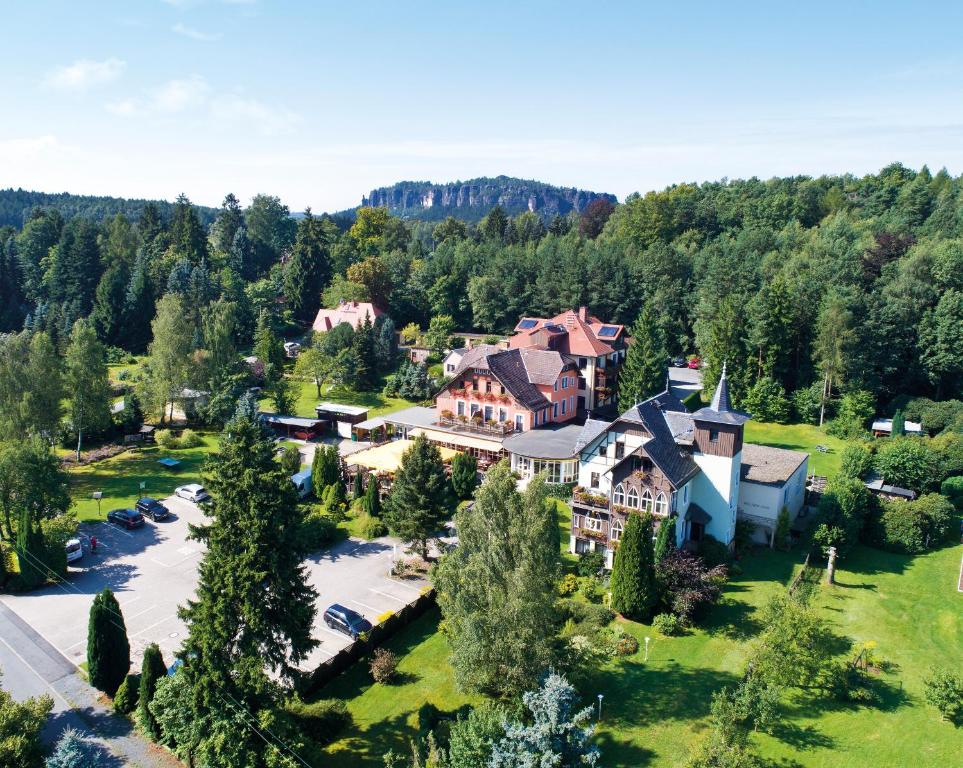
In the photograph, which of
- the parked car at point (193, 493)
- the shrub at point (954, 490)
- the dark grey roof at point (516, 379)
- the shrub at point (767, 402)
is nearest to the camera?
the shrub at point (954, 490)

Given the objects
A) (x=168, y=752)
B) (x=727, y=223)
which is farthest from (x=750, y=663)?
(x=727, y=223)

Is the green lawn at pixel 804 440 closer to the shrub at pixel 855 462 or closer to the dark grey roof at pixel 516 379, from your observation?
the shrub at pixel 855 462

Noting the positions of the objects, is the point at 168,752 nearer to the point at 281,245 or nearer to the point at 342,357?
the point at 342,357

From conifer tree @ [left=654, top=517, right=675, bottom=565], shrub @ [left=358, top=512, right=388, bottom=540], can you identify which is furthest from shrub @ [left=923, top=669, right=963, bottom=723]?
shrub @ [left=358, top=512, right=388, bottom=540]

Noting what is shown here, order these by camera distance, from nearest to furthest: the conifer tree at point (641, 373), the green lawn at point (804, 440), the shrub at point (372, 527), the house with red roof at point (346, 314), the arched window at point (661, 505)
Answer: the arched window at point (661, 505) → the shrub at point (372, 527) → the green lawn at point (804, 440) → the conifer tree at point (641, 373) → the house with red roof at point (346, 314)

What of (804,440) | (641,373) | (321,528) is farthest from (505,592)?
(804,440)

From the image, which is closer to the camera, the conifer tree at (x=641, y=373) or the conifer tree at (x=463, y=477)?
the conifer tree at (x=463, y=477)

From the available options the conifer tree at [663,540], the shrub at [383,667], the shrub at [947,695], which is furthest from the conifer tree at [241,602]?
the shrub at [947,695]
